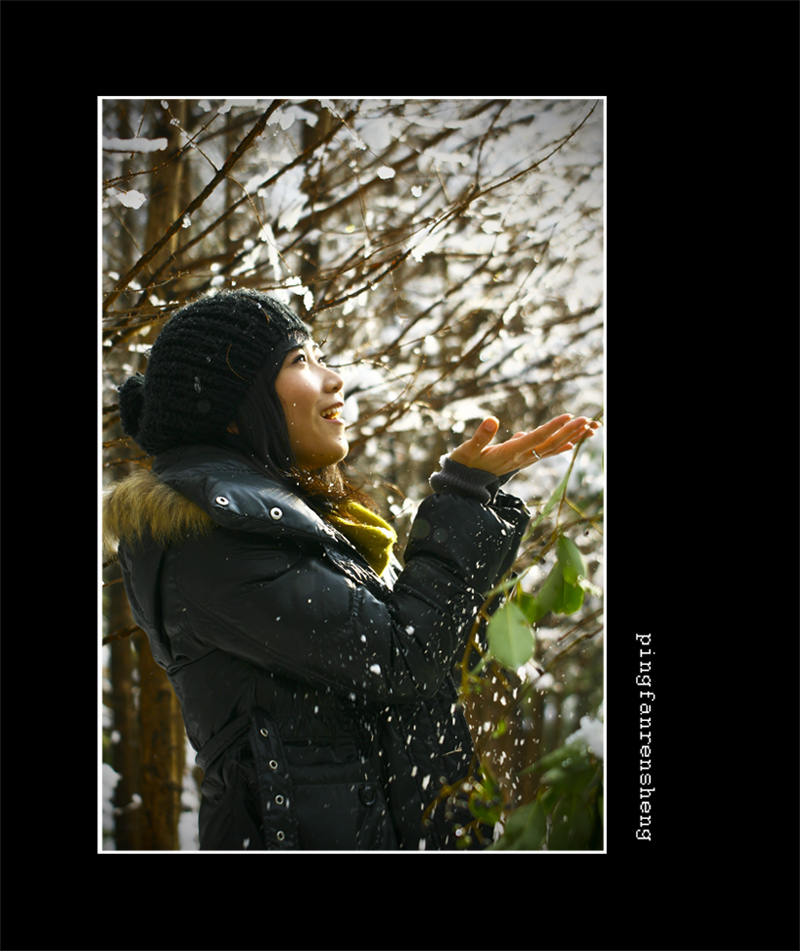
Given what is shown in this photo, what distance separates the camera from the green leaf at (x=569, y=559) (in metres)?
1.43

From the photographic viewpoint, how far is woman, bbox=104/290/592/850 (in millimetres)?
1138

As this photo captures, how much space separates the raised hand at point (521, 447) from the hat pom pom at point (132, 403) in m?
0.57

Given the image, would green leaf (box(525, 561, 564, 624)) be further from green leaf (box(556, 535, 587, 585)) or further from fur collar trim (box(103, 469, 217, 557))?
fur collar trim (box(103, 469, 217, 557))

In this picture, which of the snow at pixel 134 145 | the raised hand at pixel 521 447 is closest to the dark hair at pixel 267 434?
the raised hand at pixel 521 447

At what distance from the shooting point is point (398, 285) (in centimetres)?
254

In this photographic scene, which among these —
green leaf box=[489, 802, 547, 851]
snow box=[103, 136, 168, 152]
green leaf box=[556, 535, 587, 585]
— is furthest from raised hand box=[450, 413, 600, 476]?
snow box=[103, 136, 168, 152]

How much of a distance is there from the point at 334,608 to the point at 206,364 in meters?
0.47

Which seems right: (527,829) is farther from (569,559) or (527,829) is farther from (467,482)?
(467,482)

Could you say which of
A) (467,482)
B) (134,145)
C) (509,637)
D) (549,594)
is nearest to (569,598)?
(549,594)

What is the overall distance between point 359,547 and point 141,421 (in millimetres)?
431

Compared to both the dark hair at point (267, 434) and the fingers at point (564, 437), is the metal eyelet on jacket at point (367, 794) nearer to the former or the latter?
the dark hair at point (267, 434)

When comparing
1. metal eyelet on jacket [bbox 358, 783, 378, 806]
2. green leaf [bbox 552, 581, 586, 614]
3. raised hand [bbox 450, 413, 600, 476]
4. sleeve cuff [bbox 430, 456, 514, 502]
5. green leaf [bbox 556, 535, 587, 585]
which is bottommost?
metal eyelet on jacket [bbox 358, 783, 378, 806]

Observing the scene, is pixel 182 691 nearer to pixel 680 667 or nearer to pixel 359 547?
pixel 359 547

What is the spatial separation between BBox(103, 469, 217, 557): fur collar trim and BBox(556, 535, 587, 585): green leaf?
0.64m
